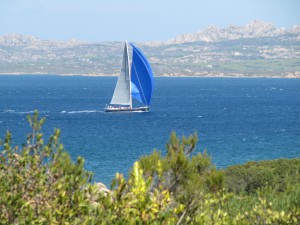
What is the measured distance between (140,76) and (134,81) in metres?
2.39

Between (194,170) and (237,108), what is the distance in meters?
115

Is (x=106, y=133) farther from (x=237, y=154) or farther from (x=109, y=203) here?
(x=109, y=203)

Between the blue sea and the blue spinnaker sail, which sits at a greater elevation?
the blue spinnaker sail

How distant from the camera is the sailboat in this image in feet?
320

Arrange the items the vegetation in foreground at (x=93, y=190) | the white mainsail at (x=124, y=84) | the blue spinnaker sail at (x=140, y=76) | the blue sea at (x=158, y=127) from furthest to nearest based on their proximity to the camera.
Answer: the white mainsail at (x=124, y=84) < the blue spinnaker sail at (x=140, y=76) < the blue sea at (x=158, y=127) < the vegetation in foreground at (x=93, y=190)

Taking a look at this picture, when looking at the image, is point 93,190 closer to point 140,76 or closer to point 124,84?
point 140,76

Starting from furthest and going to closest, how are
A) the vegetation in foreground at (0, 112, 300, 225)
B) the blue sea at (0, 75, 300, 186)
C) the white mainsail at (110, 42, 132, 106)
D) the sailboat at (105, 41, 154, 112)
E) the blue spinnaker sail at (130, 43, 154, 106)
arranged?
the white mainsail at (110, 42, 132, 106), the sailboat at (105, 41, 154, 112), the blue spinnaker sail at (130, 43, 154, 106), the blue sea at (0, 75, 300, 186), the vegetation in foreground at (0, 112, 300, 225)

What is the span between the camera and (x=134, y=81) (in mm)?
101625

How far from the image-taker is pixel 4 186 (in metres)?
10.3

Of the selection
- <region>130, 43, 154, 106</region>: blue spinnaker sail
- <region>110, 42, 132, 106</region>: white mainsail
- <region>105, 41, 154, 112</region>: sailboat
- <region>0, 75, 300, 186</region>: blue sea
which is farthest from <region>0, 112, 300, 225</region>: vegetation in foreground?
<region>110, 42, 132, 106</region>: white mainsail

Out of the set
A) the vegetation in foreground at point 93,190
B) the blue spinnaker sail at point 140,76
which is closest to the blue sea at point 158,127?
the blue spinnaker sail at point 140,76

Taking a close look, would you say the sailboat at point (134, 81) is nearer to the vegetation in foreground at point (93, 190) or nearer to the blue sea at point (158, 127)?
the blue sea at point (158, 127)

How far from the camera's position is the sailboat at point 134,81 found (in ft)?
320

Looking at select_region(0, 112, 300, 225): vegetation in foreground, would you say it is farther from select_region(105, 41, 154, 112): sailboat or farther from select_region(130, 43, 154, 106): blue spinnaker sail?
select_region(130, 43, 154, 106): blue spinnaker sail
